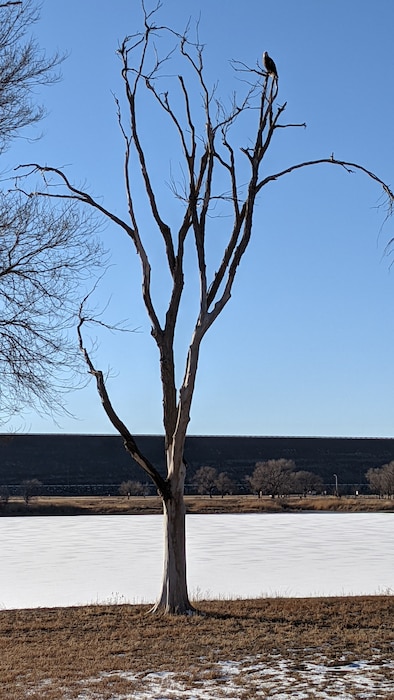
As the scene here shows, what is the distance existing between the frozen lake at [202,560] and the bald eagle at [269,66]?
18.5ft

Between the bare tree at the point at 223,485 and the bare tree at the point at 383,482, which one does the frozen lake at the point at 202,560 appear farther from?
the bare tree at the point at 383,482

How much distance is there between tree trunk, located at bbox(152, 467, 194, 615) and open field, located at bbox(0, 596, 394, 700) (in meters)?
0.21

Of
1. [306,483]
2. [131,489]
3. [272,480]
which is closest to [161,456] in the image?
[131,489]

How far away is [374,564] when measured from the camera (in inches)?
521

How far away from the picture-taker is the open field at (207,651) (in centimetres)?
615

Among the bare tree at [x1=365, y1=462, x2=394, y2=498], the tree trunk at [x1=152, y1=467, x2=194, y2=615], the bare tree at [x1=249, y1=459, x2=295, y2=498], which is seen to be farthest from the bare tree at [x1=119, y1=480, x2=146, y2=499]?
the tree trunk at [x1=152, y1=467, x2=194, y2=615]

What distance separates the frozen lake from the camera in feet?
35.9

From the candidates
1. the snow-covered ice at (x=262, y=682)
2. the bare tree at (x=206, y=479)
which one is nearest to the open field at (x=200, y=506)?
the bare tree at (x=206, y=479)

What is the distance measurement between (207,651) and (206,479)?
29367 millimetres

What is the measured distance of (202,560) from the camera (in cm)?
1394

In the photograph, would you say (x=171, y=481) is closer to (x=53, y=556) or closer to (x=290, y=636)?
(x=290, y=636)

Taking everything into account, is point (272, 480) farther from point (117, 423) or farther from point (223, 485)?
point (117, 423)

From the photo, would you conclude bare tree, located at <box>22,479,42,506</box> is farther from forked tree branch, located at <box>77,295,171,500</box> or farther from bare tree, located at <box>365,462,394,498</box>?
forked tree branch, located at <box>77,295,171,500</box>

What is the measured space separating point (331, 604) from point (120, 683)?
3.69 meters
